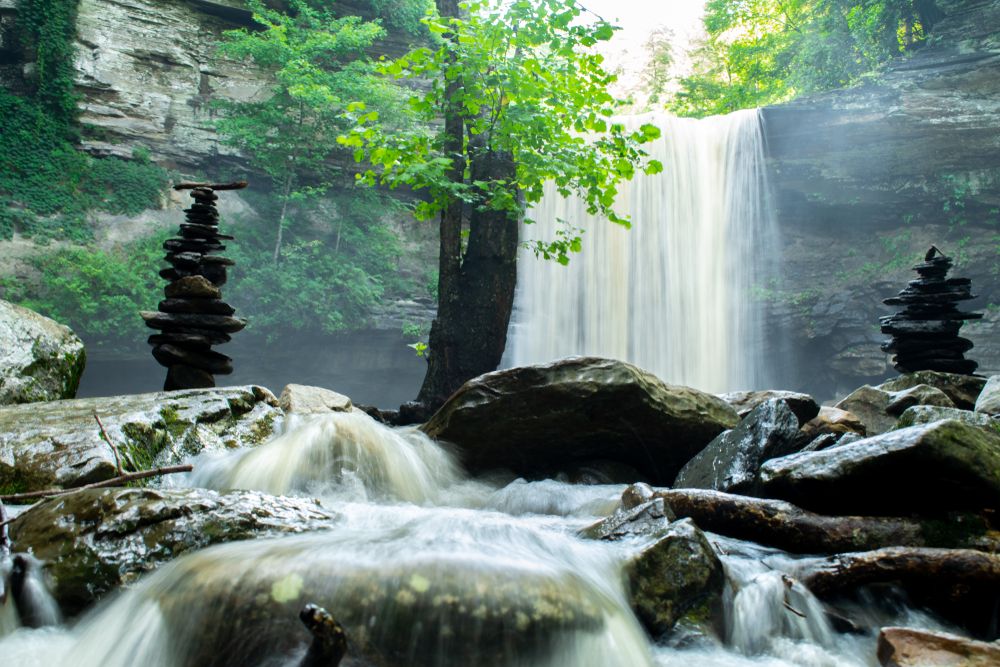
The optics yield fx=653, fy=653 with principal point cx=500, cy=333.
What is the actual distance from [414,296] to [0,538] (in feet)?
61.8

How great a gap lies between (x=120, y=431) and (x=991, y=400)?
6629 millimetres

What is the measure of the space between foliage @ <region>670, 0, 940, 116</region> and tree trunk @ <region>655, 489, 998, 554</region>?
2103 cm

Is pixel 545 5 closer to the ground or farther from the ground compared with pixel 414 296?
farther from the ground

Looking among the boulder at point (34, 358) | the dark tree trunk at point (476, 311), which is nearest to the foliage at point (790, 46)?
the dark tree trunk at point (476, 311)

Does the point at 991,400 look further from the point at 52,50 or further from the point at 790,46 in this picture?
the point at 52,50

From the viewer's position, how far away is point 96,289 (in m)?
17.2

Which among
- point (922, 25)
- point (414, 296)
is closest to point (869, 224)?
point (922, 25)

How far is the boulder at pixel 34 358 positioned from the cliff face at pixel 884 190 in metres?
18.2

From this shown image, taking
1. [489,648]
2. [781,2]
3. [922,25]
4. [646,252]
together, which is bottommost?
[489,648]

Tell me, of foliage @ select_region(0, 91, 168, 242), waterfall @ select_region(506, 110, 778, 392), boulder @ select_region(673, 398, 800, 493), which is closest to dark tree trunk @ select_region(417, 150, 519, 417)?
boulder @ select_region(673, 398, 800, 493)

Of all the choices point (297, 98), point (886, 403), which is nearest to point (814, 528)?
point (886, 403)

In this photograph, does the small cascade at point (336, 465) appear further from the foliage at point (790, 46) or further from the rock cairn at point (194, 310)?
the foliage at point (790, 46)

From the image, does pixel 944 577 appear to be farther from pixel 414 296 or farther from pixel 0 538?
pixel 414 296

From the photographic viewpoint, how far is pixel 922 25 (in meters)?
19.4
